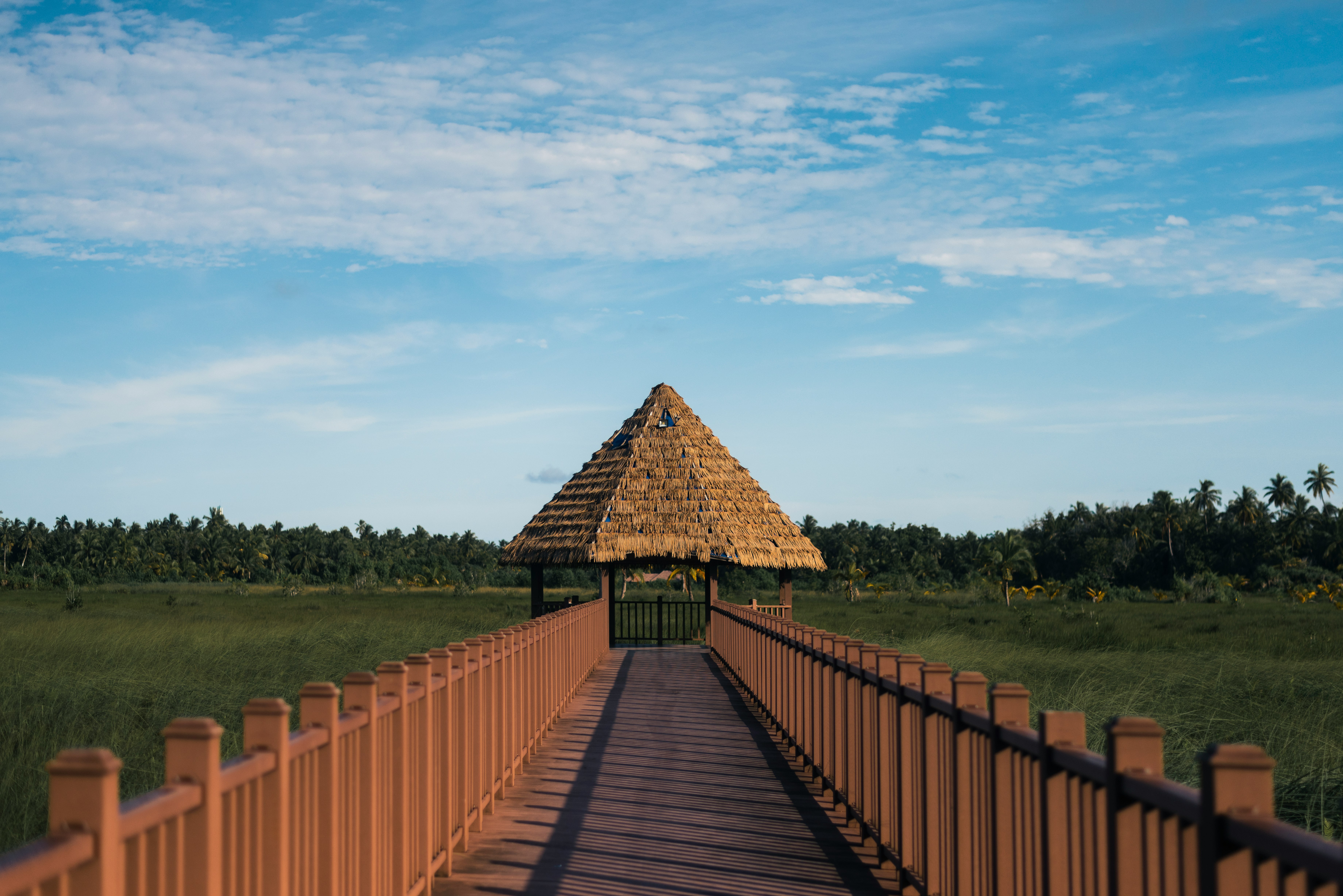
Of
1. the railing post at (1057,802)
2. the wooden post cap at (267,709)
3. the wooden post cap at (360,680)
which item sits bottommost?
the railing post at (1057,802)

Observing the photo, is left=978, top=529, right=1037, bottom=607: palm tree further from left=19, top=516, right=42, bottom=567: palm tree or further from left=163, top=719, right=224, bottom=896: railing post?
left=19, top=516, right=42, bottom=567: palm tree

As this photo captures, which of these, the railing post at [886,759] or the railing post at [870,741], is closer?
the railing post at [886,759]

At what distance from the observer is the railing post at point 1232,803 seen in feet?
7.54

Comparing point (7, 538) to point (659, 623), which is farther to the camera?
point (7, 538)

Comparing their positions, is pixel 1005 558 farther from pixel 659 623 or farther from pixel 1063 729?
pixel 1063 729

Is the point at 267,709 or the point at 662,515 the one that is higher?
the point at 662,515

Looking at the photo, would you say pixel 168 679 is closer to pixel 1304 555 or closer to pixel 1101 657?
pixel 1101 657

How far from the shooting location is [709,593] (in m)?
23.5

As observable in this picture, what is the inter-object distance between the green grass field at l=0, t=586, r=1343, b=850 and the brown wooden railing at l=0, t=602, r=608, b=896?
4.18m

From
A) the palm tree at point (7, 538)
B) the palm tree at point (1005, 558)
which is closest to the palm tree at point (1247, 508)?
the palm tree at point (1005, 558)

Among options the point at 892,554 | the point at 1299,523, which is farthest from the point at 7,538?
the point at 1299,523

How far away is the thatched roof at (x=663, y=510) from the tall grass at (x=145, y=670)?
12.1 ft

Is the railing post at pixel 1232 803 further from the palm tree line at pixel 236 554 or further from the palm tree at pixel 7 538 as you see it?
the palm tree at pixel 7 538

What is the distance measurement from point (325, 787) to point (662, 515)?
68.1ft
